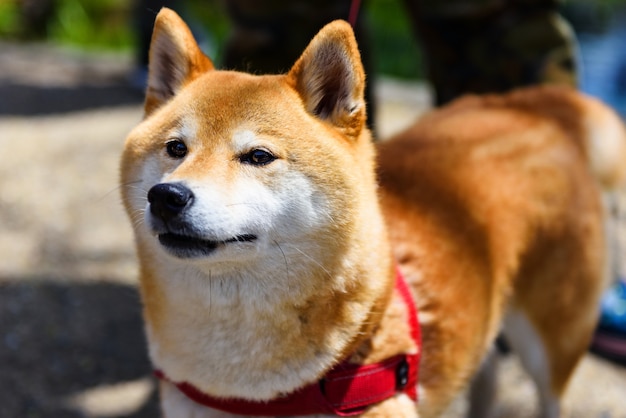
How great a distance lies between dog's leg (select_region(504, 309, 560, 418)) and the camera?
2594mm

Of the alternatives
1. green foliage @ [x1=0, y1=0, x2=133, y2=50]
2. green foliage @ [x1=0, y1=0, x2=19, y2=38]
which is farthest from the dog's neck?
green foliage @ [x1=0, y1=0, x2=19, y2=38]

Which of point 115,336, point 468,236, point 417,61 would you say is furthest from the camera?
point 417,61

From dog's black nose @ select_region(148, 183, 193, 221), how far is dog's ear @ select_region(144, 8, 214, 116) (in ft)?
1.69

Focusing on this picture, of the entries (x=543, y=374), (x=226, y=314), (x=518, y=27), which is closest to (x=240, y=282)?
(x=226, y=314)

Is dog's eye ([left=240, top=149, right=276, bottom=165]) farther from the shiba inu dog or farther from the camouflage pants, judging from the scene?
the camouflage pants

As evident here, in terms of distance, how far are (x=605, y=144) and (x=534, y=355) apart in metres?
0.84

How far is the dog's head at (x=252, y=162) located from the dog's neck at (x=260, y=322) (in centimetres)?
5

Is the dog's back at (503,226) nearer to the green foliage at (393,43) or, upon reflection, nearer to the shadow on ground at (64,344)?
the shadow on ground at (64,344)

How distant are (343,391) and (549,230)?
100 cm

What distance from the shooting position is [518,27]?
304cm

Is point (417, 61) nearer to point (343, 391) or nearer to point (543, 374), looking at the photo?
point (543, 374)

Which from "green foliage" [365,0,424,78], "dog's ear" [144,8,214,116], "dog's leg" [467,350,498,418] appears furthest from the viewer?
"green foliage" [365,0,424,78]

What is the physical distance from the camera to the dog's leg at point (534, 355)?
2.59m

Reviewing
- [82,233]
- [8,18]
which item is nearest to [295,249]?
[82,233]
